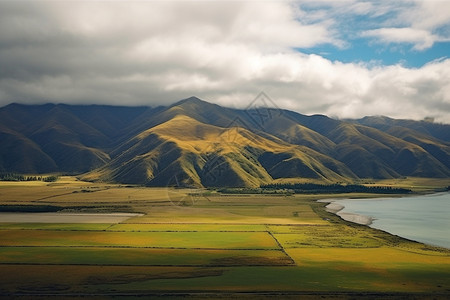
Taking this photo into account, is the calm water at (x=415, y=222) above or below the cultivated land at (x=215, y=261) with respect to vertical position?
below

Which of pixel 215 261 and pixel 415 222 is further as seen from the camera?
pixel 415 222

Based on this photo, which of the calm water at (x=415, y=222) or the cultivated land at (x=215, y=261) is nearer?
the cultivated land at (x=215, y=261)

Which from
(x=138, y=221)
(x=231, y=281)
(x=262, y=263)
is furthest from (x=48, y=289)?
(x=138, y=221)

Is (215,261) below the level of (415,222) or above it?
above

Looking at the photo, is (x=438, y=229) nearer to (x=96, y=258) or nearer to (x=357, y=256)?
(x=357, y=256)

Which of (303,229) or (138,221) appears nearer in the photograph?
(303,229)

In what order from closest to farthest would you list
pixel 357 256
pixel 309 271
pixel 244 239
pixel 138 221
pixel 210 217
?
pixel 309 271, pixel 357 256, pixel 244 239, pixel 138 221, pixel 210 217

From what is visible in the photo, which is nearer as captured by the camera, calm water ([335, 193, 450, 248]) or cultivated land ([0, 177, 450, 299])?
cultivated land ([0, 177, 450, 299])

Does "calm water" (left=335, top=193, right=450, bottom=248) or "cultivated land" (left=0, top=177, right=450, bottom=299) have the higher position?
"cultivated land" (left=0, top=177, right=450, bottom=299)
